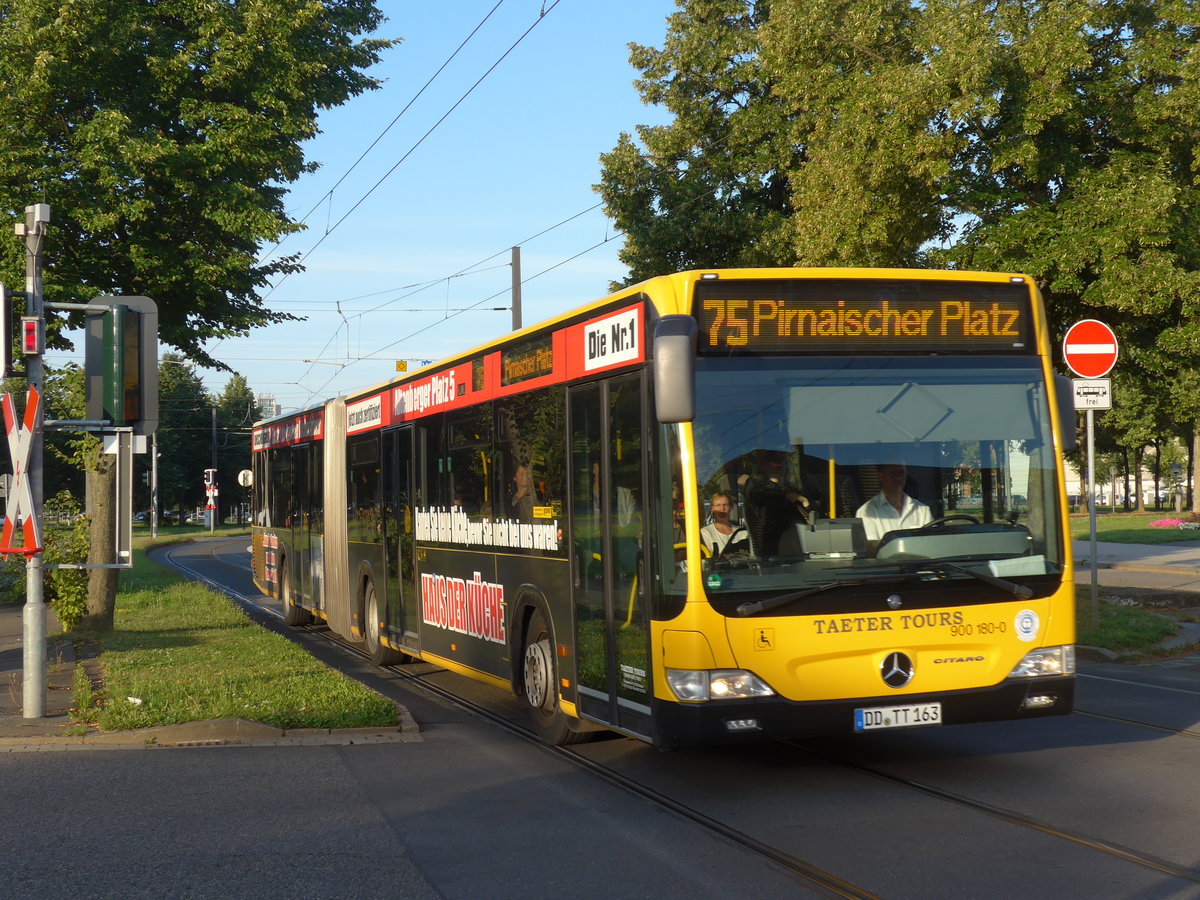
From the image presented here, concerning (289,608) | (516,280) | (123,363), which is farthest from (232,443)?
(123,363)

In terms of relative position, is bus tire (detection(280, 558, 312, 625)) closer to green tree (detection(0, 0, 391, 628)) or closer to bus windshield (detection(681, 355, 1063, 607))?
green tree (detection(0, 0, 391, 628))

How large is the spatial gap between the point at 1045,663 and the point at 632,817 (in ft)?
7.94

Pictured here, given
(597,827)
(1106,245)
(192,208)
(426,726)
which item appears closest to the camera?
(597,827)

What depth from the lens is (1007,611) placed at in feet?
24.2

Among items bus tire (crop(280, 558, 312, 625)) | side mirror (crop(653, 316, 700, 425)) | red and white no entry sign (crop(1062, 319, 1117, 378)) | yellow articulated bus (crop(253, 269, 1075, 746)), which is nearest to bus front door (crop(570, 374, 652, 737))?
yellow articulated bus (crop(253, 269, 1075, 746))

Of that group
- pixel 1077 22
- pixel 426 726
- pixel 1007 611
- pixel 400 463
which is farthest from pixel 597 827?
pixel 1077 22

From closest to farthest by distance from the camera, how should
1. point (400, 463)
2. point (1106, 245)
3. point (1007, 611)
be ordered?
point (1007, 611) → point (400, 463) → point (1106, 245)

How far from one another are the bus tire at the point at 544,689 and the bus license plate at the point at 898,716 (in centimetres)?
228

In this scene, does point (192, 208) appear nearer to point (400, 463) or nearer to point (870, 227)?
point (400, 463)

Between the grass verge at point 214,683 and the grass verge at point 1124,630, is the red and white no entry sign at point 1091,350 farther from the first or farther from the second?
the grass verge at point 214,683

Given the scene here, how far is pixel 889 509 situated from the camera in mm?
7148

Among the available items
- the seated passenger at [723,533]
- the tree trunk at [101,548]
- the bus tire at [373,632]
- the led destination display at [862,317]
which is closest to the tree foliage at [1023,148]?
the bus tire at [373,632]

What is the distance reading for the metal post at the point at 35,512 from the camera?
1029 cm

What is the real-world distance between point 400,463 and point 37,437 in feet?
12.0
